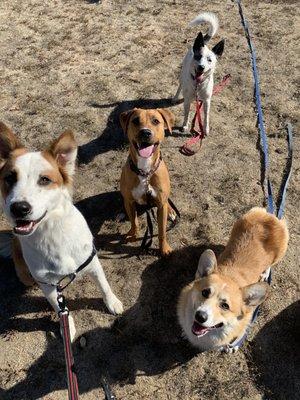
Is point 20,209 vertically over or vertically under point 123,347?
over

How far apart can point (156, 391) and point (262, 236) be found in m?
1.91

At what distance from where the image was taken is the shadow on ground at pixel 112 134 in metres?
5.83

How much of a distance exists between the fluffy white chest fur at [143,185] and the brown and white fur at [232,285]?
1.06 m

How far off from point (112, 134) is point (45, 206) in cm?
350

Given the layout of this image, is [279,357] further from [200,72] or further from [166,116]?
[200,72]

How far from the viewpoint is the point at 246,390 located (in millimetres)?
3764

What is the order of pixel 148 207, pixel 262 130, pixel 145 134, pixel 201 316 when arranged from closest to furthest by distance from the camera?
pixel 201 316 < pixel 145 134 < pixel 148 207 < pixel 262 130

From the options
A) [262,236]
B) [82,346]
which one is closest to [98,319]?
[82,346]

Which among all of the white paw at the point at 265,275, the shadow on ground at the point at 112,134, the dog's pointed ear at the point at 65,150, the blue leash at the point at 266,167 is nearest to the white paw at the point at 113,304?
the blue leash at the point at 266,167

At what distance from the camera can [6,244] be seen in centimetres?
431

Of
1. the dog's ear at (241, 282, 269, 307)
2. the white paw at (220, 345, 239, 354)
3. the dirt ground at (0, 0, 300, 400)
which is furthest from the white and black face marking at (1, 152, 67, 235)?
the white paw at (220, 345, 239, 354)

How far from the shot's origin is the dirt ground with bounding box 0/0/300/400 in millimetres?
3877

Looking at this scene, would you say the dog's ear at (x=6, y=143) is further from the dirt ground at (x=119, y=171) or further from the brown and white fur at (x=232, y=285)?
the dirt ground at (x=119, y=171)

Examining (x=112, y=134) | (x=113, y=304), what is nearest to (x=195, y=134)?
(x=112, y=134)
